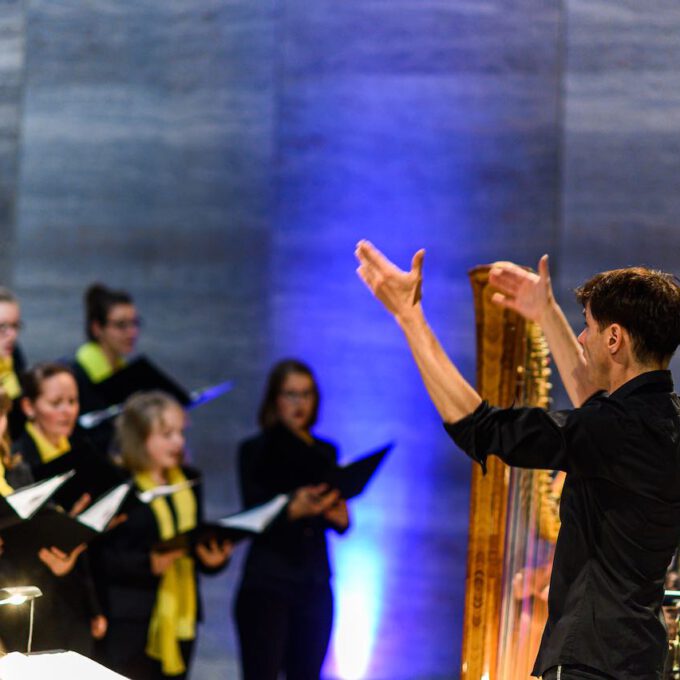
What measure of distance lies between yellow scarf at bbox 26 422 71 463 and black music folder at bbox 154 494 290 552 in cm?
50

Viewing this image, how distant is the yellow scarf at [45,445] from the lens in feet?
12.9

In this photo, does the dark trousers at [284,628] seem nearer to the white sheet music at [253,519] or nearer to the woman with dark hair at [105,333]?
the white sheet music at [253,519]

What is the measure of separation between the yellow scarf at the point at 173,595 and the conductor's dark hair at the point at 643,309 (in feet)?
8.42

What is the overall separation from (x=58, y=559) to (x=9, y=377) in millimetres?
1325

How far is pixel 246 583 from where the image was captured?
14.8 ft

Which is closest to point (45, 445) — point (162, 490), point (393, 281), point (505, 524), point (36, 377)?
point (36, 377)

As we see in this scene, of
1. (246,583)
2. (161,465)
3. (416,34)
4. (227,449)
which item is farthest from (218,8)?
(246,583)

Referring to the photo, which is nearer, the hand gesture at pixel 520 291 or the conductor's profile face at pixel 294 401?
the hand gesture at pixel 520 291

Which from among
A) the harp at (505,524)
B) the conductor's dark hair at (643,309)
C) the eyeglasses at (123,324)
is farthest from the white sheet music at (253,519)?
the conductor's dark hair at (643,309)

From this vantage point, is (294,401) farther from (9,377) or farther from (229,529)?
(9,377)

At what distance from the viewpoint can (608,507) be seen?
79.1 inches

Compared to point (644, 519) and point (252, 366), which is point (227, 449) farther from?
point (644, 519)

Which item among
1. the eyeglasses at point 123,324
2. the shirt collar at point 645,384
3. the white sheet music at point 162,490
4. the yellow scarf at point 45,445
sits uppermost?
the eyeglasses at point 123,324

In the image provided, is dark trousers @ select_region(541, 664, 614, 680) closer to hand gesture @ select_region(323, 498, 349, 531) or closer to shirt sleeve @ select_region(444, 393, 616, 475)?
shirt sleeve @ select_region(444, 393, 616, 475)
